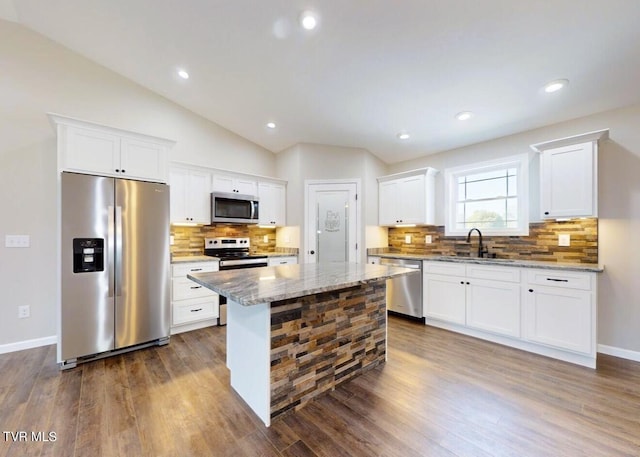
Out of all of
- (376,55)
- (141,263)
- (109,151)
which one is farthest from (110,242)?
(376,55)

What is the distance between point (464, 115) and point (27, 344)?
5.54 m

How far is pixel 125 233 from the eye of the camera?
2.86 m

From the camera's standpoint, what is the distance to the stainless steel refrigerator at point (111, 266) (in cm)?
260

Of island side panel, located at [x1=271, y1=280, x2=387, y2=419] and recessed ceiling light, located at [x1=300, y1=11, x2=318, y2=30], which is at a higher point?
recessed ceiling light, located at [x1=300, y1=11, x2=318, y2=30]

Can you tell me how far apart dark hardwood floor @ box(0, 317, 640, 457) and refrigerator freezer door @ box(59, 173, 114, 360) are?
263 mm

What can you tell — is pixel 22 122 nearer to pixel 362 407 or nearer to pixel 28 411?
pixel 28 411

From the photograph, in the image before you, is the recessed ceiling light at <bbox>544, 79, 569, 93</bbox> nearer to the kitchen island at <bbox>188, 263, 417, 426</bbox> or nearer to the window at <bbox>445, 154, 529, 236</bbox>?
the window at <bbox>445, 154, 529, 236</bbox>

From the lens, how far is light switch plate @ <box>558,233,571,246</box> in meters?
3.13

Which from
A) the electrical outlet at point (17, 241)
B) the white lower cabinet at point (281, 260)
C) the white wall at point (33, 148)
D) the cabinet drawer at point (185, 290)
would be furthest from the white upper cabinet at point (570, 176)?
the electrical outlet at point (17, 241)

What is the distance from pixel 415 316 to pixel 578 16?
11.3ft

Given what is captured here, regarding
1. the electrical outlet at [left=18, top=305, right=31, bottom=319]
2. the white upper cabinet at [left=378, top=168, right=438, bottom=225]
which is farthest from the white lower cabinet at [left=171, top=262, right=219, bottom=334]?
the white upper cabinet at [left=378, top=168, right=438, bottom=225]

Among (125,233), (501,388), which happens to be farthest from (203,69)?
(501,388)

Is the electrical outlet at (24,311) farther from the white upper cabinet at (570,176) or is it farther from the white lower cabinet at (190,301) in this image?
the white upper cabinet at (570,176)

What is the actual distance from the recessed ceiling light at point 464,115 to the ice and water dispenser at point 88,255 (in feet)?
13.6
